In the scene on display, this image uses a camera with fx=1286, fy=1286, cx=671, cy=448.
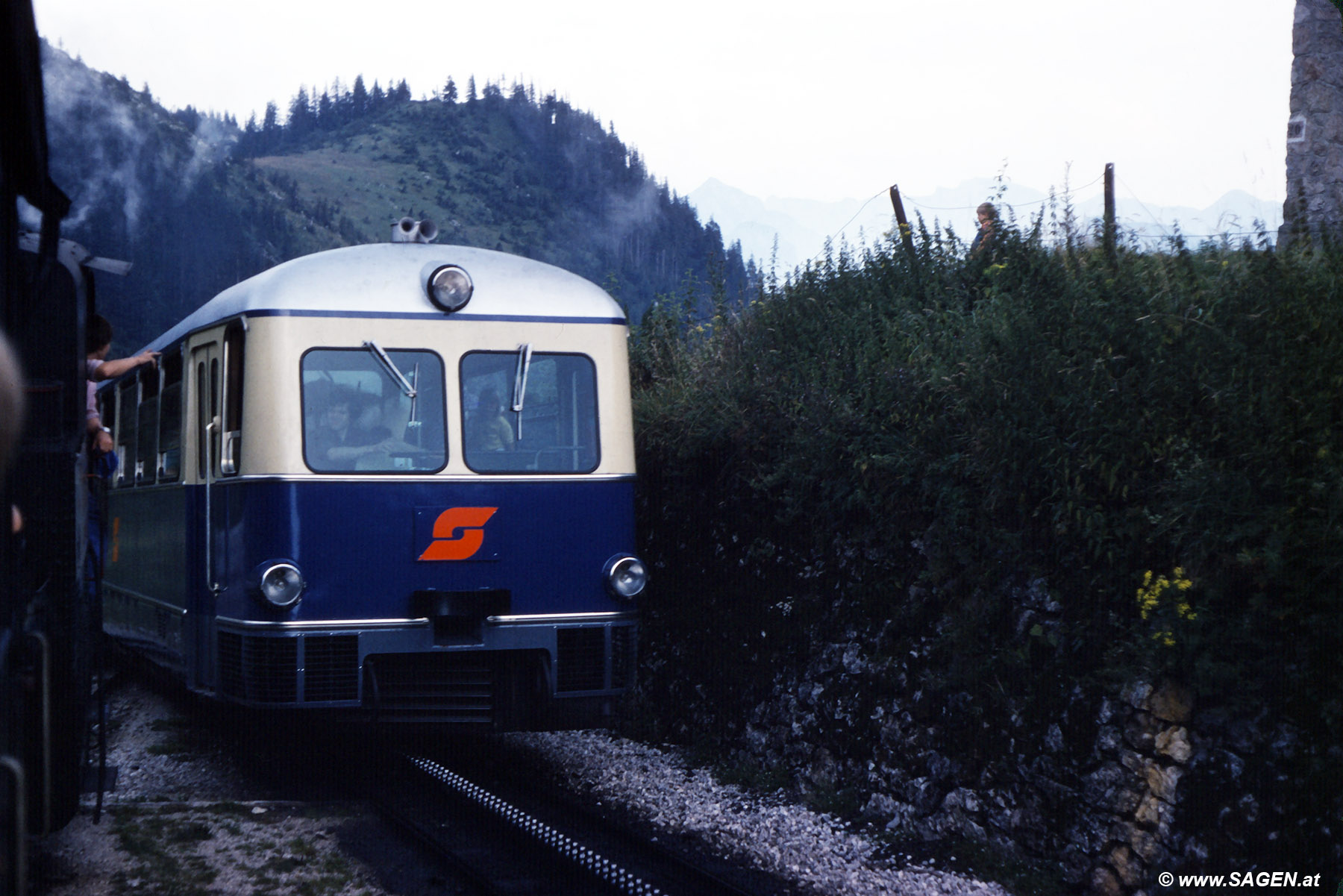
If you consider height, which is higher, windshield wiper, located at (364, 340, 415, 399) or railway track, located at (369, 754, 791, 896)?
windshield wiper, located at (364, 340, 415, 399)

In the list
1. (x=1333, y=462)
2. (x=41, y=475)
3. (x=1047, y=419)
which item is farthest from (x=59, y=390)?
(x=1333, y=462)

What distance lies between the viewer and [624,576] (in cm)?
748

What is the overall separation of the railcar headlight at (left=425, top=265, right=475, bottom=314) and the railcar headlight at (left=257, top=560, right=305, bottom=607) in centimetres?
168

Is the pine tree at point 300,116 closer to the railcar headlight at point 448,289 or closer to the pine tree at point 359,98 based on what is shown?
the pine tree at point 359,98

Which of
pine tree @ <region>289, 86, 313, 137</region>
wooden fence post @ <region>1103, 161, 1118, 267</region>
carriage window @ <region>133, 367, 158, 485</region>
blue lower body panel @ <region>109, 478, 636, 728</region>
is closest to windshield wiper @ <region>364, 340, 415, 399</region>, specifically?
blue lower body panel @ <region>109, 478, 636, 728</region>

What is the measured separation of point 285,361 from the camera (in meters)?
6.96

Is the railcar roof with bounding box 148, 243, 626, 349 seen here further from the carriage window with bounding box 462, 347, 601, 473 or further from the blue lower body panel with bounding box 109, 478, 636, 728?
the blue lower body panel with bounding box 109, 478, 636, 728

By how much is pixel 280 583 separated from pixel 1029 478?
3.84 m

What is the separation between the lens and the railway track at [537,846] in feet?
18.8

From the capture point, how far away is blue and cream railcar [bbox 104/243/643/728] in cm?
688

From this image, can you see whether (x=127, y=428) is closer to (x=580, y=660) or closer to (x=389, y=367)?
(x=389, y=367)

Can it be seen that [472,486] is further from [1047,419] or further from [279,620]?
[1047,419]

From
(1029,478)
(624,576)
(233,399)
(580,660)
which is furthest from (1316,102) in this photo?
(233,399)

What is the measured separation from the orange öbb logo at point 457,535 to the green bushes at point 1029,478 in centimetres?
190
